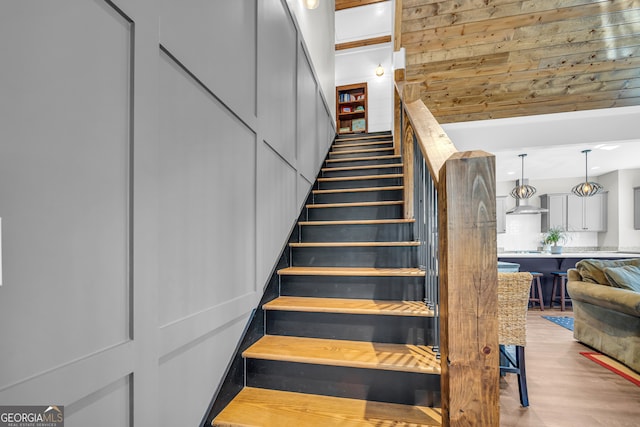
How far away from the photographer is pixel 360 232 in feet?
7.77

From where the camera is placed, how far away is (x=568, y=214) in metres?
7.45

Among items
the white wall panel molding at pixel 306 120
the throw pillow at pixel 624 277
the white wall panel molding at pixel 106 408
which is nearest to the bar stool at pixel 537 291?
the throw pillow at pixel 624 277

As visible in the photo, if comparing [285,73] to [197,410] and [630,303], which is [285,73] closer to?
[197,410]

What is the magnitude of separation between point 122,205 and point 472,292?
992 millimetres

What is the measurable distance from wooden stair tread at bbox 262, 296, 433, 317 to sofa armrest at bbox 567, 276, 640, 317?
2.22 metres

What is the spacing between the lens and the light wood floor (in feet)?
6.38

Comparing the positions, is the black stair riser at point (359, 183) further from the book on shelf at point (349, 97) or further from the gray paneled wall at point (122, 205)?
the book on shelf at point (349, 97)

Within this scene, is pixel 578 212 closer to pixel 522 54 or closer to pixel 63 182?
pixel 522 54

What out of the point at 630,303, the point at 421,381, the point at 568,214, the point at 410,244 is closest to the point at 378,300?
the point at 410,244

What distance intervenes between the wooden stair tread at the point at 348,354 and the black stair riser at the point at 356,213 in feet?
3.93

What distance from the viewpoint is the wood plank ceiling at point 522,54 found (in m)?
3.04

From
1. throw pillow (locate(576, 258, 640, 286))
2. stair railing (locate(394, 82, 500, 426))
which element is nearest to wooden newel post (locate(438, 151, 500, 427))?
stair railing (locate(394, 82, 500, 426))

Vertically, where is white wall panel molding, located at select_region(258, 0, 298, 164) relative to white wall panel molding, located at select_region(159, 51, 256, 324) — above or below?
above

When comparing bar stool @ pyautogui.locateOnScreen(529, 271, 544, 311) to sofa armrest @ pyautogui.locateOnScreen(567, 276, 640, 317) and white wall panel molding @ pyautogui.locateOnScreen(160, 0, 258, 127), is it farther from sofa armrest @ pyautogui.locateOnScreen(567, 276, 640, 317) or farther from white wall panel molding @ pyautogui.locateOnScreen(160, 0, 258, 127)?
white wall panel molding @ pyautogui.locateOnScreen(160, 0, 258, 127)
